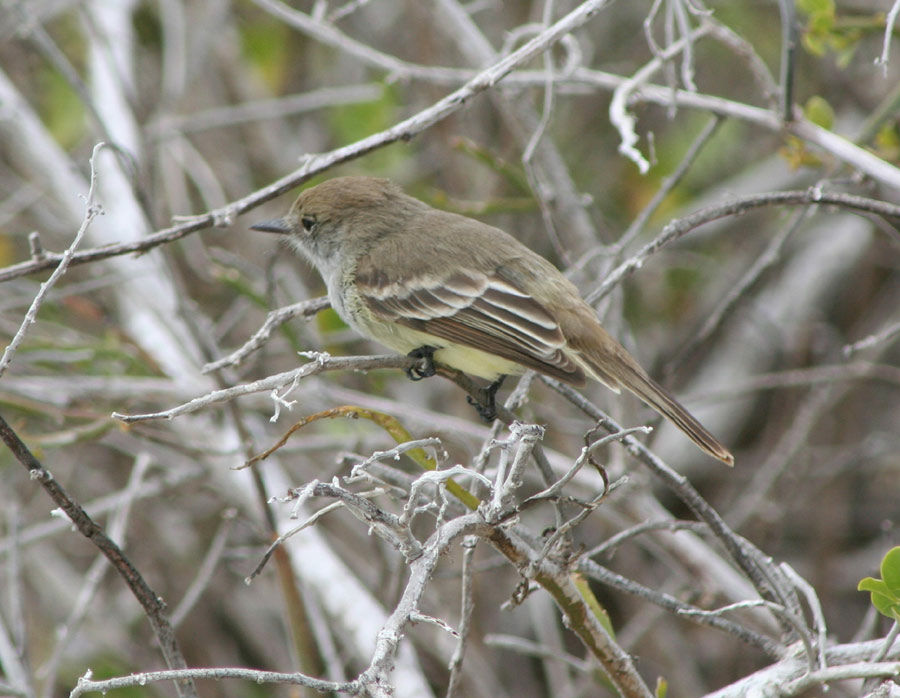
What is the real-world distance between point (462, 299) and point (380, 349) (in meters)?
2.24

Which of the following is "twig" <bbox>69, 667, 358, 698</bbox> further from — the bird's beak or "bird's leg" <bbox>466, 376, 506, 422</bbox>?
the bird's beak

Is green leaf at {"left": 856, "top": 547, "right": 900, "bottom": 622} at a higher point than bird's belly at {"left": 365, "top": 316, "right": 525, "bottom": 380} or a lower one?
lower

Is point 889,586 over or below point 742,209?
below

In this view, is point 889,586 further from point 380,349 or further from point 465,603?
point 380,349

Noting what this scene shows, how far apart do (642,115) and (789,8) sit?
12.2 ft

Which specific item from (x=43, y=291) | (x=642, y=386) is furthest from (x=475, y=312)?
(x=43, y=291)

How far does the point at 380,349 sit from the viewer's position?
5.56 m

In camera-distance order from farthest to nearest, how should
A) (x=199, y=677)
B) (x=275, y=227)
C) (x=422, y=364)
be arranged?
(x=275, y=227)
(x=422, y=364)
(x=199, y=677)

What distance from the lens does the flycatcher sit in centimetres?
312

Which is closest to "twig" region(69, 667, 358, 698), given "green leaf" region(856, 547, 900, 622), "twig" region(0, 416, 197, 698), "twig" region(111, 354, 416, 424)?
"twig" region(0, 416, 197, 698)

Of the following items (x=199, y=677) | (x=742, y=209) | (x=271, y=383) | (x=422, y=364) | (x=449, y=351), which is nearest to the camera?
(x=199, y=677)

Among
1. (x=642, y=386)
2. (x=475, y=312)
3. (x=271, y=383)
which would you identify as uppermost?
(x=475, y=312)

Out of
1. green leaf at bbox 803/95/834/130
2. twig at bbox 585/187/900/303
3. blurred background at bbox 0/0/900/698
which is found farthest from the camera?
blurred background at bbox 0/0/900/698

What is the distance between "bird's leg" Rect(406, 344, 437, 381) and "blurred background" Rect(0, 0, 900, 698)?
216 millimetres
